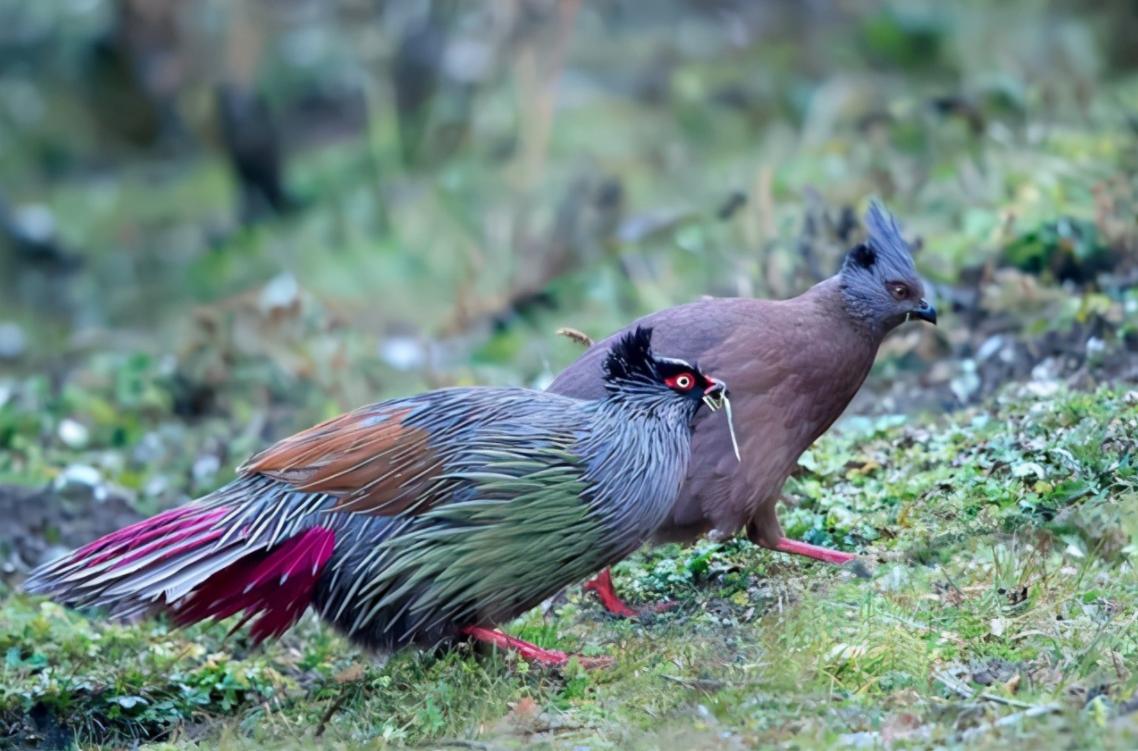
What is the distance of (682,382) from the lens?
4.77m

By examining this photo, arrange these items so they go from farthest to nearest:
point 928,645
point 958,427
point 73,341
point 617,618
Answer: point 73,341 → point 958,427 → point 617,618 → point 928,645

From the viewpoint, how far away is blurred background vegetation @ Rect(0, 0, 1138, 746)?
24.5 ft

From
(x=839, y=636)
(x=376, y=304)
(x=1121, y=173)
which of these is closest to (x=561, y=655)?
(x=839, y=636)

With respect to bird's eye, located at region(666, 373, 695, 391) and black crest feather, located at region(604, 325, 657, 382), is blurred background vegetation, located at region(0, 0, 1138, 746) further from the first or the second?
black crest feather, located at region(604, 325, 657, 382)

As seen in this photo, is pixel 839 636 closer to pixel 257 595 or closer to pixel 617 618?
pixel 617 618

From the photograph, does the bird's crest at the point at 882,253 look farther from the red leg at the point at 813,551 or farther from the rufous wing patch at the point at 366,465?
the rufous wing patch at the point at 366,465

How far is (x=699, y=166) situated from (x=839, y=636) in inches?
281

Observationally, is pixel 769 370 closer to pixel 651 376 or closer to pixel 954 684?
pixel 651 376

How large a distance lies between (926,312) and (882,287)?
0.65 feet

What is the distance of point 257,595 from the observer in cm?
465

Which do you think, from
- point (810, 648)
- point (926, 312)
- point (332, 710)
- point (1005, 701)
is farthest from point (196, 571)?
point (926, 312)

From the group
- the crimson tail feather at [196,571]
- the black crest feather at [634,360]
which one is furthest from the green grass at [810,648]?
the black crest feather at [634,360]

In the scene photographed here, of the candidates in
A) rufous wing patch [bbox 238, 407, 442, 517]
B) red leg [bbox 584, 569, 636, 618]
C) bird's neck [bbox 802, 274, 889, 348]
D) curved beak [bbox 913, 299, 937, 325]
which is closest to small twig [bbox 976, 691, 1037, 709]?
red leg [bbox 584, 569, 636, 618]

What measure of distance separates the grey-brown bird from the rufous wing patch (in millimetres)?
769
